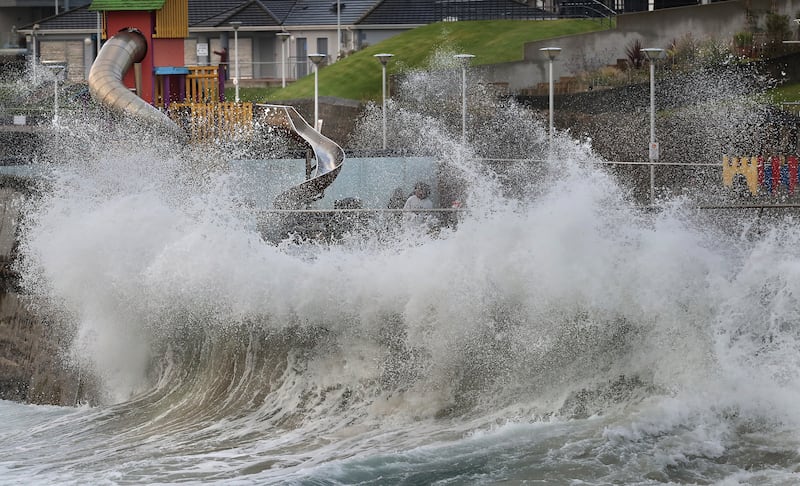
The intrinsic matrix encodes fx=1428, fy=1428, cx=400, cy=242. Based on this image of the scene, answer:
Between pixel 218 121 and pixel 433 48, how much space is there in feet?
58.3

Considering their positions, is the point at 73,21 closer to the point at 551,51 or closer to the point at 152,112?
the point at 152,112

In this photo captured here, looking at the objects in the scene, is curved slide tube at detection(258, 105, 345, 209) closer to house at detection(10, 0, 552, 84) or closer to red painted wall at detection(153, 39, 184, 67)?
red painted wall at detection(153, 39, 184, 67)

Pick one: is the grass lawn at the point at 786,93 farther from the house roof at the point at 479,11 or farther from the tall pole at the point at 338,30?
the tall pole at the point at 338,30

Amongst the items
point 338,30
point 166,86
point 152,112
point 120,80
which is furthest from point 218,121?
point 338,30

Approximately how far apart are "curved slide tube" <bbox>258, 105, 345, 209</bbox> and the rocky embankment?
17.8 feet

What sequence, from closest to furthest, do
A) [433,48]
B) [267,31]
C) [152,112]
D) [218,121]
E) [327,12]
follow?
[218,121] → [152,112] → [433,48] → [267,31] → [327,12]

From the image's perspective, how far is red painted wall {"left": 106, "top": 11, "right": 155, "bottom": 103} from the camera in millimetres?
28578

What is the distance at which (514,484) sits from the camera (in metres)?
10.9

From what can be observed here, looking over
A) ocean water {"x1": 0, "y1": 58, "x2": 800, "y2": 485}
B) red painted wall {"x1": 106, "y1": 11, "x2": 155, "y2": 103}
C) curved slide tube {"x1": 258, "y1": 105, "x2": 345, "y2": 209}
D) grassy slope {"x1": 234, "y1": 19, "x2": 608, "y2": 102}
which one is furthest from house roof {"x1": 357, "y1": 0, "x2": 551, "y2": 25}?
ocean water {"x1": 0, "y1": 58, "x2": 800, "y2": 485}

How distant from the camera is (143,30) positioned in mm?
28719

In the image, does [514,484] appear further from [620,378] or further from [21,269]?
[21,269]

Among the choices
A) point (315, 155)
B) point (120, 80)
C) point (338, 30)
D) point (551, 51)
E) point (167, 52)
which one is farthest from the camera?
point (338, 30)

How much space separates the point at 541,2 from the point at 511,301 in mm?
38897


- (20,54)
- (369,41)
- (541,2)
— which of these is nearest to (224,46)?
(369,41)
